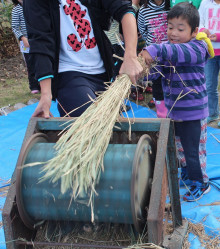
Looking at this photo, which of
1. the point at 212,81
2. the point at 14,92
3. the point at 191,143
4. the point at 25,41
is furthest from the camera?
the point at 14,92

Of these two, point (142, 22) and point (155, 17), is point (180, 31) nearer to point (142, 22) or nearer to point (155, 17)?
point (155, 17)

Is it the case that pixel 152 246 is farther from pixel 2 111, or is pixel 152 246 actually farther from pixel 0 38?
pixel 0 38

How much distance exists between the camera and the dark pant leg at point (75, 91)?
2.59m

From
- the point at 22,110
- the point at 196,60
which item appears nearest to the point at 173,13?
the point at 196,60

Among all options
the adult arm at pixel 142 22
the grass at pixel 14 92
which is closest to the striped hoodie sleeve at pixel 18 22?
the grass at pixel 14 92

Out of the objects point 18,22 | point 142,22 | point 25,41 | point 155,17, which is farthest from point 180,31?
point 18,22

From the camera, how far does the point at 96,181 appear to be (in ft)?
6.18

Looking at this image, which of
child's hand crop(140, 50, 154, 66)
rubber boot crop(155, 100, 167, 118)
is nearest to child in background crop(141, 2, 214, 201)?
child's hand crop(140, 50, 154, 66)

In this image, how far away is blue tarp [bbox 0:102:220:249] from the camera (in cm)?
289

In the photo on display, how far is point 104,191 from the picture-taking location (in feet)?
6.21

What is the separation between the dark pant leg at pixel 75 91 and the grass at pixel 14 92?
344 centimetres

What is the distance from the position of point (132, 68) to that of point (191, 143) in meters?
0.95

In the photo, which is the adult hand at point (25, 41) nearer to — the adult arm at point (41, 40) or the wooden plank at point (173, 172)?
the adult arm at point (41, 40)

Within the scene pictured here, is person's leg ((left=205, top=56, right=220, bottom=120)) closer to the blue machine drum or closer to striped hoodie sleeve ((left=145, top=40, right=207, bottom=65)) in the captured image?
striped hoodie sleeve ((left=145, top=40, right=207, bottom=65))
